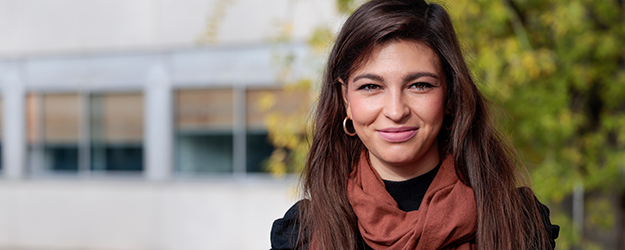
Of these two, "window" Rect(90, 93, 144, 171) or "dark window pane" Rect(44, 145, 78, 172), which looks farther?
"dark window pane" Rect(44, 145, 78, 172)

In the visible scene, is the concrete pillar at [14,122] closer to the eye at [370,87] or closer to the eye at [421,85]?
the eye at [370,87]

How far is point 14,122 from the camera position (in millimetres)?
8867

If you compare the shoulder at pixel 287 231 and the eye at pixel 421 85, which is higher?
the eye at pixel 421 85

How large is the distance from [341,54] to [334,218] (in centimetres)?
43

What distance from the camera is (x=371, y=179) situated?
5.61 feet

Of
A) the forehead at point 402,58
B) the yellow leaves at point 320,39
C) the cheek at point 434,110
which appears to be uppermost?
the yellow leaves at point 320,39

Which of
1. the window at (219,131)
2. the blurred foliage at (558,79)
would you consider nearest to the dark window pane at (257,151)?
the window at (219,131)

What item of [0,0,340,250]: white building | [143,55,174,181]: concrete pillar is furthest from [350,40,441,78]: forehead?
[143,55,174,181]: concrete pillar

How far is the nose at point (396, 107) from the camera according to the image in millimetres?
1583

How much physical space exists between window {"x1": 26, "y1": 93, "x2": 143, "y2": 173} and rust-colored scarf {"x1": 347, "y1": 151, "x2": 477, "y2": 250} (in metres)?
6.94

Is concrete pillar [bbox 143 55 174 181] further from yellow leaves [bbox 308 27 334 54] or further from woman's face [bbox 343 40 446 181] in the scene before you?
woman's face [bbox 343 40 446 181]

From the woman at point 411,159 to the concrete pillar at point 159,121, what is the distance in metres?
6.40

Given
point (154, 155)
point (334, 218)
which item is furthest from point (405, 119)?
point (154, 155)

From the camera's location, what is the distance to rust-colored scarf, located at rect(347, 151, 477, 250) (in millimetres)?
1577
